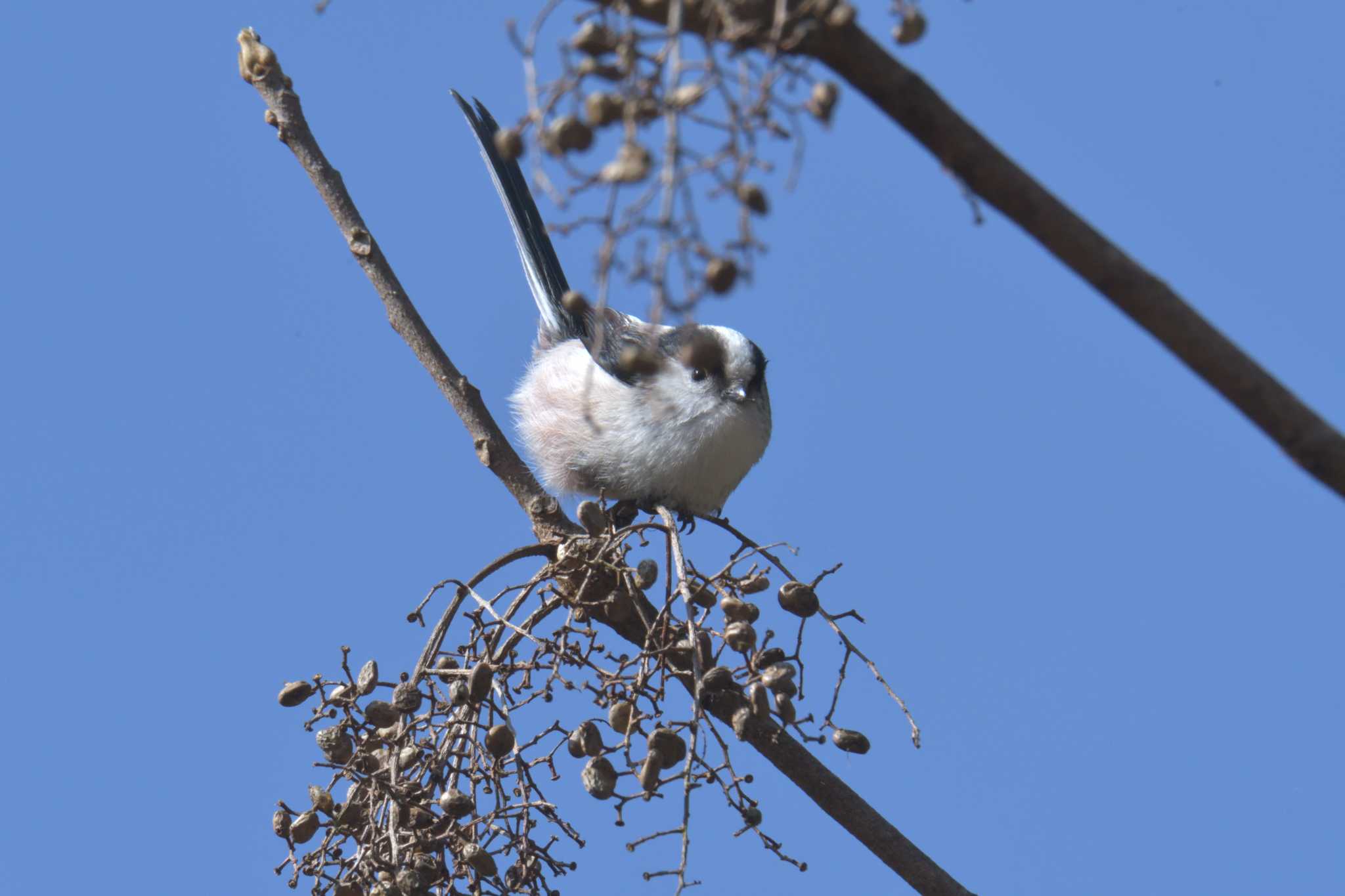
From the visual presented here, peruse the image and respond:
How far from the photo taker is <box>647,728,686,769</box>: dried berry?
5.27ft

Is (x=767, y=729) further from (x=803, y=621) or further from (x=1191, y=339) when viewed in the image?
(x=1191, y=339)

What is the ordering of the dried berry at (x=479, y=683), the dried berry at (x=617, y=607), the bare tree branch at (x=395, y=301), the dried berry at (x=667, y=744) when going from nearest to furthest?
the dried berry at (x=667, y=744) → the dried berry at (x=479, y=683) → the dried berry at (x=617, y=607) → the bare tree branch at (x=395, y=301)

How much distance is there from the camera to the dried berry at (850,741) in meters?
1.81

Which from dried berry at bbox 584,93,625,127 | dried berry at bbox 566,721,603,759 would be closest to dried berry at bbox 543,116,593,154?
dried berry at bbox 584,93,625,127

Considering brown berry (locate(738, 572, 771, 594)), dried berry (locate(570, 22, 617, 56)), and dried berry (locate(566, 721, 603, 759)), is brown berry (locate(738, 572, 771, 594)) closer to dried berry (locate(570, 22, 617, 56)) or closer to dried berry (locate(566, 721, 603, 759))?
dried berry (locate(566, 721, 603, 759))

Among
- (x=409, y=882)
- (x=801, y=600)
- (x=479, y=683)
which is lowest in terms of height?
(x=409, y=882)

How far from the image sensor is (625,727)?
1.68 meters

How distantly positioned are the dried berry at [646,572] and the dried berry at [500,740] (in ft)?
1.11

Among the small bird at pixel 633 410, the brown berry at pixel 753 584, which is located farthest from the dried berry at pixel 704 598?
the small bird at pixel 633 410

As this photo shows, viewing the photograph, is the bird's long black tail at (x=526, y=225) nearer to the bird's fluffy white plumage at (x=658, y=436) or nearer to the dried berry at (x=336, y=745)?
the bird's fluffy white plumage at (x=658, y=436)

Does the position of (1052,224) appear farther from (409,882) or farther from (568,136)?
(409,882)

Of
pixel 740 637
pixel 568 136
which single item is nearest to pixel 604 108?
pixel 568 136

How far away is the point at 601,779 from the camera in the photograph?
165cm

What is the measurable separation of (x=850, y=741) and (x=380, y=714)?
649mm
